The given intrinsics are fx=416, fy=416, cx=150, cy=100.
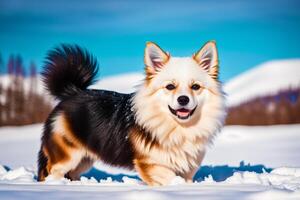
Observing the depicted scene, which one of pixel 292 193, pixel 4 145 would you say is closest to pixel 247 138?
pixel 4 145

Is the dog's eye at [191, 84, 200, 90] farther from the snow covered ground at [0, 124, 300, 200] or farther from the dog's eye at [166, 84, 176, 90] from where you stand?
the snow covered ground at [0, 124, 300, 200]

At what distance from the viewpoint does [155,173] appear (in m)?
4.32

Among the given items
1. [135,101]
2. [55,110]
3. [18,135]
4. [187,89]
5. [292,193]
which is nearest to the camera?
[292,193]

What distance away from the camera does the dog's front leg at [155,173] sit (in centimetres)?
429

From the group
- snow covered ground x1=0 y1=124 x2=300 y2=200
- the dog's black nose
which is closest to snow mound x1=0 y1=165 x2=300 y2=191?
snow covered ground x1=0 y1=124 x2=300 y2=200

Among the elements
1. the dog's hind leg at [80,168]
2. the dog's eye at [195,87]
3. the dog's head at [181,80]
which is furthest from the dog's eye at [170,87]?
the dog's hind leg at [80,168]

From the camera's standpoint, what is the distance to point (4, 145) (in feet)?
35.7

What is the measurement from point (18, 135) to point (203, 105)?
9.50 m

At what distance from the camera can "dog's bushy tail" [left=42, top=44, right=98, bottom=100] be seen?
529cm

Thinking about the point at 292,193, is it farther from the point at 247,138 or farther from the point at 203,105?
the point at 247,138

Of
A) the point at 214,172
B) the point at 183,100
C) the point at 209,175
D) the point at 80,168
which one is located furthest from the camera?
the point at 214,172

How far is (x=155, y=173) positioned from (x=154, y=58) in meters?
1.26

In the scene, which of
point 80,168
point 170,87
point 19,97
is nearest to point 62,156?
point 80,168

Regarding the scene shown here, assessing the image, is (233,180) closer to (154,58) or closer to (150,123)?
(150,123)
